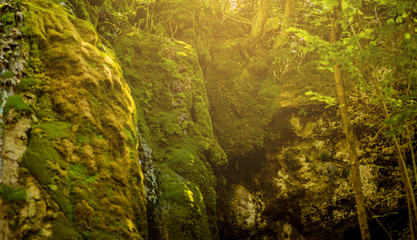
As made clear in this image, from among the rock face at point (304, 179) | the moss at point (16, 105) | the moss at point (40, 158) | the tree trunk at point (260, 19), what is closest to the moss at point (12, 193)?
the moss at point (40, 158)

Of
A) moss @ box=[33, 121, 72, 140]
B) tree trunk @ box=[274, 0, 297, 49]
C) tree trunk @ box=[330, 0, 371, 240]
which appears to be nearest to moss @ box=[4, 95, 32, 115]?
moss @ box=[33, 121, 72, 140]

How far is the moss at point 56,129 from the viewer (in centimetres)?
396

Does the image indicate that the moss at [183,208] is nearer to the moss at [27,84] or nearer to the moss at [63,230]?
the moss at [63,230]

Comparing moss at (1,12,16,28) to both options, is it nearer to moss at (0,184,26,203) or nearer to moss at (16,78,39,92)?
moss at (16,78,39,92)

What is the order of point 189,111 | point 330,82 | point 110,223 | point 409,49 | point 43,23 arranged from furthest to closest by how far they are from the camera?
point 330,82 < point 189,111 < point 43,23 < point 110,223 < point 409,49

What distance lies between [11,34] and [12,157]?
7.59ft

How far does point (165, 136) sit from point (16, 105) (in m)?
3.97

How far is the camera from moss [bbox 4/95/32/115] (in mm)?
3541

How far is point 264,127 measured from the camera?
31.4 ft

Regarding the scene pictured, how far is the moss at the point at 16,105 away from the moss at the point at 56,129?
317mm

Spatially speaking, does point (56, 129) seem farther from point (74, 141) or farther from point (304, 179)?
point (304, 179)

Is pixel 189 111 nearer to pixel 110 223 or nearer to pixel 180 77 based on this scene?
pixel 180 77

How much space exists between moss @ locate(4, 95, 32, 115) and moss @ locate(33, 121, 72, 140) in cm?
32

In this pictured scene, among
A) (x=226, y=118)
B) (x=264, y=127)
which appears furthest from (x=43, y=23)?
(x=264, y=127)
